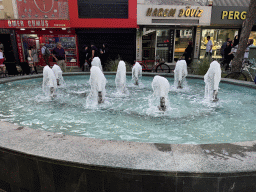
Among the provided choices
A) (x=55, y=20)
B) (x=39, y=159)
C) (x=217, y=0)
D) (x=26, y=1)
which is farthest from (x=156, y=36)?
(x=39, y=159)

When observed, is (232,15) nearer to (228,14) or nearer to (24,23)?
(228,14)

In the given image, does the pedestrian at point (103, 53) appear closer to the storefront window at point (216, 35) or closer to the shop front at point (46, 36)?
the shop front at point (46, 36)

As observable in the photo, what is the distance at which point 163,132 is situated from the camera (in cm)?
392

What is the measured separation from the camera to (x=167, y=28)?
16.2 metres

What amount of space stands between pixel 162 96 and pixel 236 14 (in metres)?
14.8

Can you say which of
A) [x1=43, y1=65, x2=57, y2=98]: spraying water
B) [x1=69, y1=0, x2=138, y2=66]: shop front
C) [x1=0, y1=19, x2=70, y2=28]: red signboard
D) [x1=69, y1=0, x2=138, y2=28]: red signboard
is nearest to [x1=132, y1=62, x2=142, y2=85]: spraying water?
[x1=43, y1=65, x2=57, y2=98]: spraying water

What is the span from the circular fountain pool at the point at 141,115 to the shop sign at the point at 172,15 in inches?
379

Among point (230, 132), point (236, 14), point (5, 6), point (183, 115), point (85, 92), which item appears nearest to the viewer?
point (230, 132)

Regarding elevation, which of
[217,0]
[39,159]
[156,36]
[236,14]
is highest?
[217,0]

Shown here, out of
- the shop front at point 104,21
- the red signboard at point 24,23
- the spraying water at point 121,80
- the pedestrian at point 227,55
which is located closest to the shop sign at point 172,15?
the shop front at point 104,21

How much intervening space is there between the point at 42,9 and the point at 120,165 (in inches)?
592

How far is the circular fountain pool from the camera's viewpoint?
382 cm

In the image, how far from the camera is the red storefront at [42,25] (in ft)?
44.4

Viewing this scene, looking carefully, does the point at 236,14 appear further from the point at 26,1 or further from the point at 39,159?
the point at 39,159
